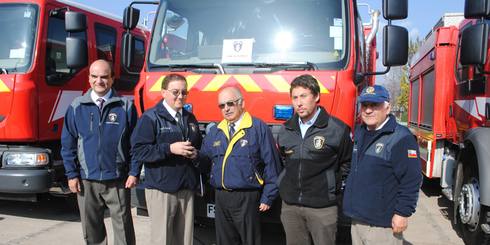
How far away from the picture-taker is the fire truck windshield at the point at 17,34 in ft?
16.9

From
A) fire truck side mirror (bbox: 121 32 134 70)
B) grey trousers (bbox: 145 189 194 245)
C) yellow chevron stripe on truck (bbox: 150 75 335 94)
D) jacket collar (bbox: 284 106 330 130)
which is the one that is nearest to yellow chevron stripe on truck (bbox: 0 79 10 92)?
fire truck side mirror (bbox: 121 32 134 70)

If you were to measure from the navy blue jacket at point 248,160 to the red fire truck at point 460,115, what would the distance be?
6.85ft

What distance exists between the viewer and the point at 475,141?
4.45 m

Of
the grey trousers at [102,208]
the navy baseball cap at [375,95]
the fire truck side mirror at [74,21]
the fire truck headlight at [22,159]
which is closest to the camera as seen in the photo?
the navy baseball cap at [375,95]

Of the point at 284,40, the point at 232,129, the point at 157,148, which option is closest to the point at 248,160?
the point at 232,129

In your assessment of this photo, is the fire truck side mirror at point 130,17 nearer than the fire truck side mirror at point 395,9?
No

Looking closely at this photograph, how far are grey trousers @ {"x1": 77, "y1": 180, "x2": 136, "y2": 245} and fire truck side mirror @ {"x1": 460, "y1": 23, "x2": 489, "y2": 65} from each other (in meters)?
3.16

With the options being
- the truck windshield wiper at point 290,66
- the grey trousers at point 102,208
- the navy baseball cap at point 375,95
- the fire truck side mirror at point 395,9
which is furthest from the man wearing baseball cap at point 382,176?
the grey trousers at point 102,208

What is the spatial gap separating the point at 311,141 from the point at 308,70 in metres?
1.09

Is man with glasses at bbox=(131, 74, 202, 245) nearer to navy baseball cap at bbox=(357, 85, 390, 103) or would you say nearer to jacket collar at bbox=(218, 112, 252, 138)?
jacket collar at bbox=(218, 112, 252, 138)

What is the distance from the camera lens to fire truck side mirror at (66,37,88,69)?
4.88 metres

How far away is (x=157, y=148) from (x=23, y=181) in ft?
8.49

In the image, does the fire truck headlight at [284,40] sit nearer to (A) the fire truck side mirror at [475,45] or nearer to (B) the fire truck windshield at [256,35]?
(B) the fire truck windshield at [256,35]

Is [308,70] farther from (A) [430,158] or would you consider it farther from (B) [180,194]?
(A) [430,158]
